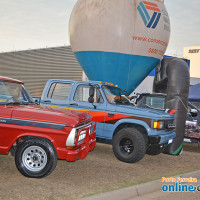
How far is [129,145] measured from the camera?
8758mm

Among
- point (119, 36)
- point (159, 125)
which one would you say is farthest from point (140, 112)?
point (119, 36)

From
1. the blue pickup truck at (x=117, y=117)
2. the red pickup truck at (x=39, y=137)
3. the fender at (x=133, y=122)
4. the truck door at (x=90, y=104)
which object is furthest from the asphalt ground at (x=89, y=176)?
the truck door at (x=90, y=104)

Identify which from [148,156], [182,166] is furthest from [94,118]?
[182,166]

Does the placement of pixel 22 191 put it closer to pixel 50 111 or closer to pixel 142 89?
pixel 50 111

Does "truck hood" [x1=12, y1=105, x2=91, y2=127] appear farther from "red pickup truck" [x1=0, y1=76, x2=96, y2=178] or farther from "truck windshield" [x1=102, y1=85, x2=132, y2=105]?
"truck windshield" [x1=102, y1=85, x2=132, y2=105]

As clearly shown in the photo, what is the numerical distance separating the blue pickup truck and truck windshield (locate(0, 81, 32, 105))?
6.65ft

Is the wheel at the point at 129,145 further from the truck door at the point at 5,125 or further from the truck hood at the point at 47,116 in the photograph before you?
the truck door at the point at 5,125

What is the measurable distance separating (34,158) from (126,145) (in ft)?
11.0

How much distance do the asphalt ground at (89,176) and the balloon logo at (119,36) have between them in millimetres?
6452

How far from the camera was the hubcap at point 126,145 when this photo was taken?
8.71m

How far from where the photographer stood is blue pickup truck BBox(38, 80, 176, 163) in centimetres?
850

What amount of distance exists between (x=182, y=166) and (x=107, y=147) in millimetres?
3024

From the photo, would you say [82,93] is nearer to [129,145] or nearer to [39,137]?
[129,145]

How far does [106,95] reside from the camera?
362 inches
